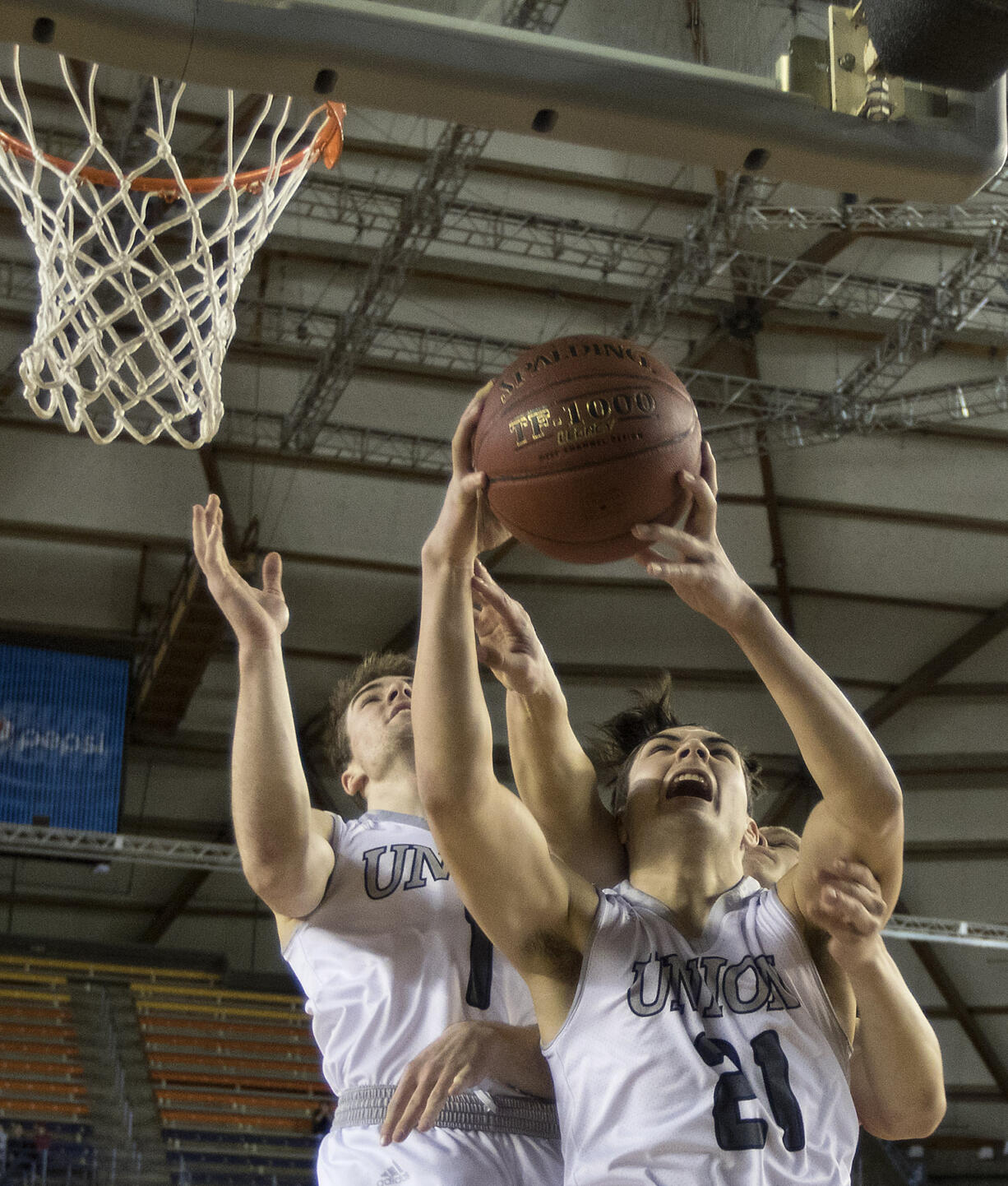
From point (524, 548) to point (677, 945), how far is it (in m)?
8.95

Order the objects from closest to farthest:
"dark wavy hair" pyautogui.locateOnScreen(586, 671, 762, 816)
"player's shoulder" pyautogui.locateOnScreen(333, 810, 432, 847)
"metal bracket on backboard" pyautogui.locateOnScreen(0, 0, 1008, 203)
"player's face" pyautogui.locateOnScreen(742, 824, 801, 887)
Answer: "metal bracket on backboard" pyautogui.locateOnScreen(0, 0, 1008, 203) → "player's shoulder" pyautogui.locateOnScreen(333, 810, 432, 847) → "dark wavy hair" pyautogui.locateOnScreen(586, 671, 762, 816) → "player's face" pyautogui.locateOnScreen(742, 824, 801, 887)

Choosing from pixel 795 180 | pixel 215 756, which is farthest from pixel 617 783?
pixel 215 756

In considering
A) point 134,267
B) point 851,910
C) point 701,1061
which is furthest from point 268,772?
point 134,267

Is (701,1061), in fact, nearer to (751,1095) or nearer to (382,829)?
(751,1095)

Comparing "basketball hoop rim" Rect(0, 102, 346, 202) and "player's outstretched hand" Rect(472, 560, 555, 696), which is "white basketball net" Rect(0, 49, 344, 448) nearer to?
"basketball hoop rim" Rect(0, 102, 346, 202)

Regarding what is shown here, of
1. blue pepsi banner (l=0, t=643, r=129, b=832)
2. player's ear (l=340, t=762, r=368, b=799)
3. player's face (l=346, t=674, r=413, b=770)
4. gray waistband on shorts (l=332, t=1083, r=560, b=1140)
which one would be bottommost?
gray waistband on shorts (l=332, t=1083, r=560, b=1140)

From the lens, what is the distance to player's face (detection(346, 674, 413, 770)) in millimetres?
3504

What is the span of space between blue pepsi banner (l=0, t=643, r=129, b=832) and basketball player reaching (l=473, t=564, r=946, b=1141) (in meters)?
9.09

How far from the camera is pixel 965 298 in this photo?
32.1 feet

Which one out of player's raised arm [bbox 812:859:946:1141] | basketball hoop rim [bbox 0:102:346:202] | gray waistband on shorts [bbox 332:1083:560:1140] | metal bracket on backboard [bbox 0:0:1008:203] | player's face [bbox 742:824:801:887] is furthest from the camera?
basketball hoop rim [bbox 0:102:346:202]

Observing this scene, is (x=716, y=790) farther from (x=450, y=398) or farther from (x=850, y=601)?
(x=850, y=601)

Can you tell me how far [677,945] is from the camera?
101 inches

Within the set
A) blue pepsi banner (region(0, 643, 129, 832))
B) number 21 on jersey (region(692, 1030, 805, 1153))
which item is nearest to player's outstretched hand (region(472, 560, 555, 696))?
number 21 on jersey (region(692, 1030, 805, 1153))

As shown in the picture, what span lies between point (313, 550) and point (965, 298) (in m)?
5.36
